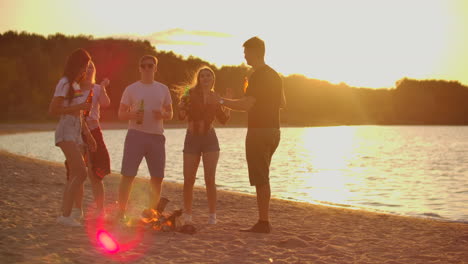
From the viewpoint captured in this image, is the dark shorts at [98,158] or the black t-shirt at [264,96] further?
the dark shorts at [98,158]

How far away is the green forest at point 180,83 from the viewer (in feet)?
198

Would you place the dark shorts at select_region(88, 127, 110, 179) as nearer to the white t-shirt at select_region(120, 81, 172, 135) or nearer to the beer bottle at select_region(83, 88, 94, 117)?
the beer bottle at select_region(83, 88, 94, 117)

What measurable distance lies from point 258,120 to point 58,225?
8.29 feet

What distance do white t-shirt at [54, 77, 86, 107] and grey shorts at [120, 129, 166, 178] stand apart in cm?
65

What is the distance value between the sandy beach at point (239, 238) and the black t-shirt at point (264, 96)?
1308mm

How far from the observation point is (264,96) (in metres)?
6.36

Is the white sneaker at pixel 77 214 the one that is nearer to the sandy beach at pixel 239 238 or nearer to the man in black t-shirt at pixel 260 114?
the sandy beach at pixel 239 238

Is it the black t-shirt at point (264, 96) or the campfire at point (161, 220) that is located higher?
the black t-shirt at point (264, 96)

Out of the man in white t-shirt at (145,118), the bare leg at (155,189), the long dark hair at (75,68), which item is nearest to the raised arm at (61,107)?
the long dark hair at (75,68)

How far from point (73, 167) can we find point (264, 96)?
7.24 feet

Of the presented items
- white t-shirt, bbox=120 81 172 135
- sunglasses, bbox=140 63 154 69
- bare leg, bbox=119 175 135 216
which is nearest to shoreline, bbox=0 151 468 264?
bare leg, bbox=119 175 135 216

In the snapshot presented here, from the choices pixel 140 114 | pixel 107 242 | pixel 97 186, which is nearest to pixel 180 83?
pixel 97 186

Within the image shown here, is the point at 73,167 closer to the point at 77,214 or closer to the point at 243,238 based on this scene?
the point at 77,214

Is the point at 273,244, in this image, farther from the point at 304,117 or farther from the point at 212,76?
the point at 304,117
